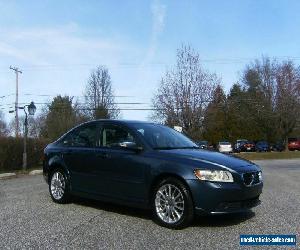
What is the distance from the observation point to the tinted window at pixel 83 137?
9.30 m

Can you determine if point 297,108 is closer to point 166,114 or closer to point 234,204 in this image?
point 166,114

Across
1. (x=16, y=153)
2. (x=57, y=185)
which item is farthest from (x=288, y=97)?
(x=57, y=185)

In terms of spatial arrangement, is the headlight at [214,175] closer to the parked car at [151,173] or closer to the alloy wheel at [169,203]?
the parked car at [151,173]

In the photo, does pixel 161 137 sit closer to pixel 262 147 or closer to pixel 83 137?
pixel 83 137

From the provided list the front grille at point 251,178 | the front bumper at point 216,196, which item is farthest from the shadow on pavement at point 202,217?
the front grille at point 251,178

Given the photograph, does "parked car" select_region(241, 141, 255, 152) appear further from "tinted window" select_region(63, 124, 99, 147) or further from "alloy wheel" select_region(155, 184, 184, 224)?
"alloy wheel" select_region(155, 184, 184, 224)

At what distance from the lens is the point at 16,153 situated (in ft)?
85.5

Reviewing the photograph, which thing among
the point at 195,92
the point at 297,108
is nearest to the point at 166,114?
the point at 195,92

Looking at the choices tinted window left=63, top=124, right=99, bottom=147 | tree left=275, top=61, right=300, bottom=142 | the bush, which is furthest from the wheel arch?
tree left=275, top=61, right=300, bottom=142

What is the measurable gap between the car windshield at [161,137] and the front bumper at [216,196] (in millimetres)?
1235

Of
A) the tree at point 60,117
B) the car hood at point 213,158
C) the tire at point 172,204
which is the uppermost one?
the tree at point 60,117

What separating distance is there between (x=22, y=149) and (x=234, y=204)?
20.8 metres

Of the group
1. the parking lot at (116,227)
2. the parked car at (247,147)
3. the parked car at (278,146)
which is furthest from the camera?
the parked car at (278,146)

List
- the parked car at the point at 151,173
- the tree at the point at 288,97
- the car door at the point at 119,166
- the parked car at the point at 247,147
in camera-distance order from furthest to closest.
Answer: the parked car at the point at 247,147 < the tree at the point at 288,97 < the car door at the point at 119,166 < the parked car at the point at 151,173
